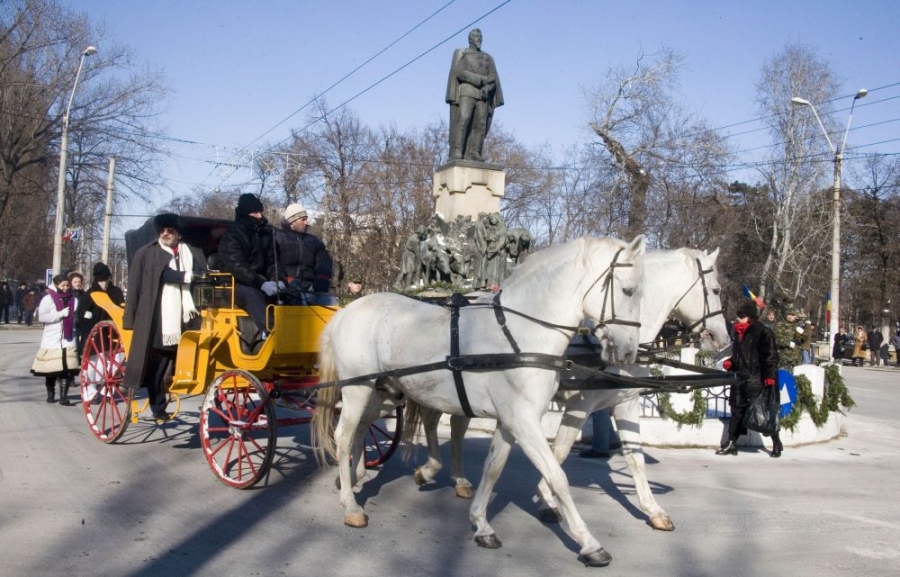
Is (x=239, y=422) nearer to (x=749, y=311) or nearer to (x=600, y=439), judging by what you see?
(x=600, y=439)

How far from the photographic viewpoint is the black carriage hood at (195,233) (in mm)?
9070

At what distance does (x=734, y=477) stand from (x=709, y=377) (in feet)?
8.29

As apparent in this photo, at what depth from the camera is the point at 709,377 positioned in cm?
664

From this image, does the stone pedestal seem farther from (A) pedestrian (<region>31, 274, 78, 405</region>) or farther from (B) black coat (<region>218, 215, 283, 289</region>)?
(B) black coat (<region>218, 215, 283, 289</region>)

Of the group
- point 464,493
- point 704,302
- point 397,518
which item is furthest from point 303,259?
point 704,302

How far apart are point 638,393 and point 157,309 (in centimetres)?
475

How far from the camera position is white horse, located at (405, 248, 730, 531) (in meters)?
6.46

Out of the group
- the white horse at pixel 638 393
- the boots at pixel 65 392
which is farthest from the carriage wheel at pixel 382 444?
the boots at pixel 65 392

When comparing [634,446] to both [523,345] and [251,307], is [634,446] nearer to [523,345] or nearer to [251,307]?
[523,345]

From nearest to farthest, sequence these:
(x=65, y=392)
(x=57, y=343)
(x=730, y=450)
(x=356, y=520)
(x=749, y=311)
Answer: (x=356, y=520) < (x=749, y=311) < (x=730, y=450) < (x=57, y=343) < (x=65, y=392)

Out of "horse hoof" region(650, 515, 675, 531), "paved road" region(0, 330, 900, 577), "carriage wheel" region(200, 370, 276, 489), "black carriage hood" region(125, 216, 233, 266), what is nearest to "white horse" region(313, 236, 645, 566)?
"paved road" region(0, 330, 900, 577)

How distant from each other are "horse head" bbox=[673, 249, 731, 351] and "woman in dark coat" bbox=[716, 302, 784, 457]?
2.59 m

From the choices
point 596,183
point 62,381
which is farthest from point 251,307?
point 596,183

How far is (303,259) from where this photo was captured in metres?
8.45
